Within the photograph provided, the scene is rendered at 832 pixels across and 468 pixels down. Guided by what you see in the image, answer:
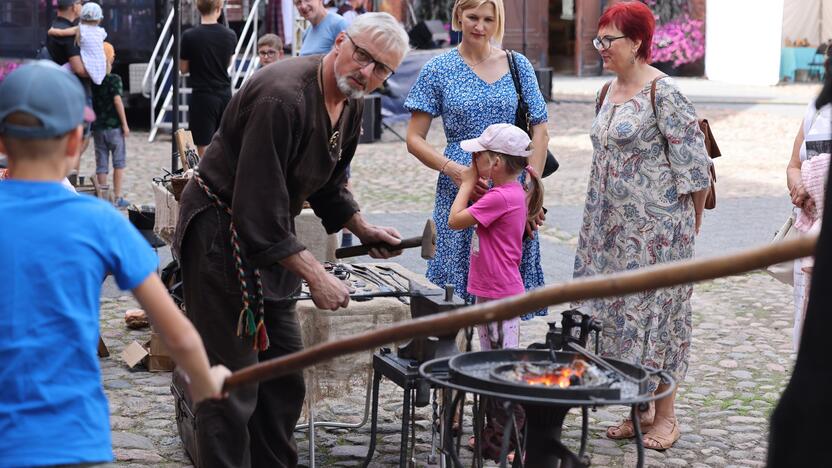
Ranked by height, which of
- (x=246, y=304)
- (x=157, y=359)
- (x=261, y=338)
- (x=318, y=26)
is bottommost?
(x=157, y=359)

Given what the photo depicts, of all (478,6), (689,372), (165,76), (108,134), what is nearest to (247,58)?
(165,76)

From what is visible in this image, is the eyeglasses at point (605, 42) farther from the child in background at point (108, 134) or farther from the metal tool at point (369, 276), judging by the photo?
the child in background at point (108, 134)

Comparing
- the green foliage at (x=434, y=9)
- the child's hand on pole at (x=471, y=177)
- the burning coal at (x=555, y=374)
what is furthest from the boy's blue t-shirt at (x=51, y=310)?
the green foliage at (x=434, y=9)

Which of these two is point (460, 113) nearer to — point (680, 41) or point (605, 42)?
point (605, 42)

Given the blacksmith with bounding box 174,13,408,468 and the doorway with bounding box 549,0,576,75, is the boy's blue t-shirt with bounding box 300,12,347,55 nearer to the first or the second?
the blacksmith with bounding box 174,13,408,468

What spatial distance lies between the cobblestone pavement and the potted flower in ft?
56.4

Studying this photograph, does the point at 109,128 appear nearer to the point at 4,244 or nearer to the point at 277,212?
the point at 277,212

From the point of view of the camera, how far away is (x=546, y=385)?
3289 mm

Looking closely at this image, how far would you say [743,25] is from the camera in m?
29.5

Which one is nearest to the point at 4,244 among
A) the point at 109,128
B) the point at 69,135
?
the point at 69,135

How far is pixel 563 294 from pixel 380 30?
1.76m

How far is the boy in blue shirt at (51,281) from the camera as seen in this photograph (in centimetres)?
272

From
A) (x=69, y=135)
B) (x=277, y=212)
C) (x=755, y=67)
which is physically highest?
(x=69, y=135)

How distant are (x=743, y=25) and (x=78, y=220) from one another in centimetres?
2844
